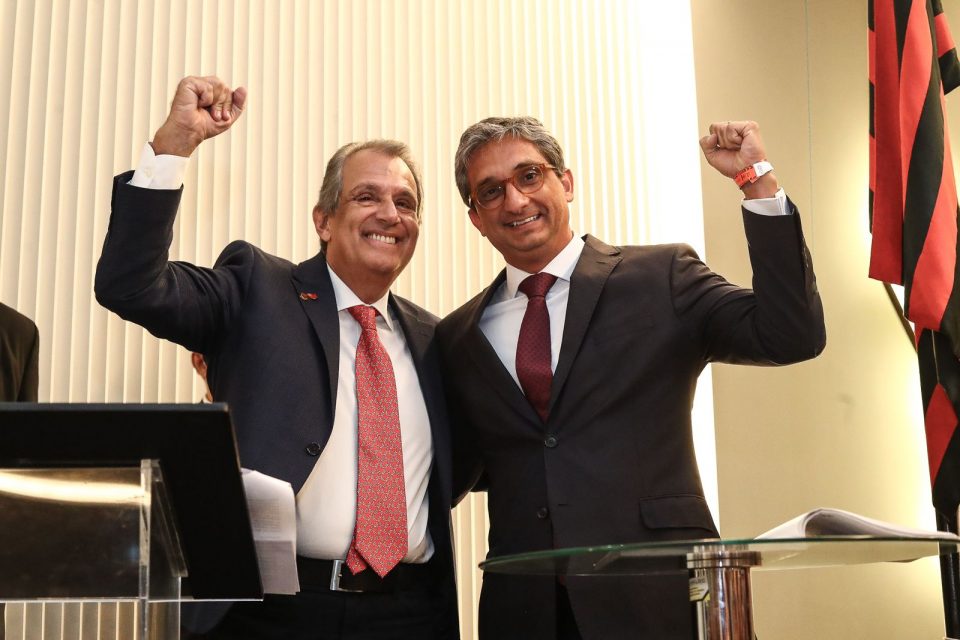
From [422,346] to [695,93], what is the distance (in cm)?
201

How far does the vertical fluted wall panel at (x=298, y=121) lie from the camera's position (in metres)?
3.55

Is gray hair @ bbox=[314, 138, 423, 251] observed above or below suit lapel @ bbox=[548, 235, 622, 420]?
above

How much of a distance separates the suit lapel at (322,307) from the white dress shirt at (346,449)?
5 centimetres

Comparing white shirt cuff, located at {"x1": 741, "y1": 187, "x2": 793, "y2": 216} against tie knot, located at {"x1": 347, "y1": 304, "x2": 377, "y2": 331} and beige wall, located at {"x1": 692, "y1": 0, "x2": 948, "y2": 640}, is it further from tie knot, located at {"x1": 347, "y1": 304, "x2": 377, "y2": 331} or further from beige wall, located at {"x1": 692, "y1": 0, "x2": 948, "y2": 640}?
beige wall, located at {"x1": 692, "y1": 0, "x2": 948, "y2": 640}

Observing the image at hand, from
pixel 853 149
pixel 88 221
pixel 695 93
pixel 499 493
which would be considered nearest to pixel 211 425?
pixel 499 493

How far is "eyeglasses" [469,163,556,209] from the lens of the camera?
2.64 m

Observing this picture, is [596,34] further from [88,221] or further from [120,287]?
[120,287]

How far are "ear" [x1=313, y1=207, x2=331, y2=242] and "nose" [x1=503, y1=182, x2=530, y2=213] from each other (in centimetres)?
47

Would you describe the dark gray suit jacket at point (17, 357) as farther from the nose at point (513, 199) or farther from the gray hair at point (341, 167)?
the nose at point (513, 199)

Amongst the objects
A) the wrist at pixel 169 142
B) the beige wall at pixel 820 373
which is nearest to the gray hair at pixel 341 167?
the wrist at pixel 169 142

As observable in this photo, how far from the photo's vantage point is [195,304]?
2297 mm

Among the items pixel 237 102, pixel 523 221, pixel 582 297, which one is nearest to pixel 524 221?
pixel 523 221

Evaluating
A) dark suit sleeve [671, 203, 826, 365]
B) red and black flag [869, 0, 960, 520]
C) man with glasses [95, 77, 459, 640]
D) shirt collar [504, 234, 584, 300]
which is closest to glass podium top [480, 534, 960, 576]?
dark suit sleeve [671, 203, 826, 365]

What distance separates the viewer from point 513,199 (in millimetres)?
2619
